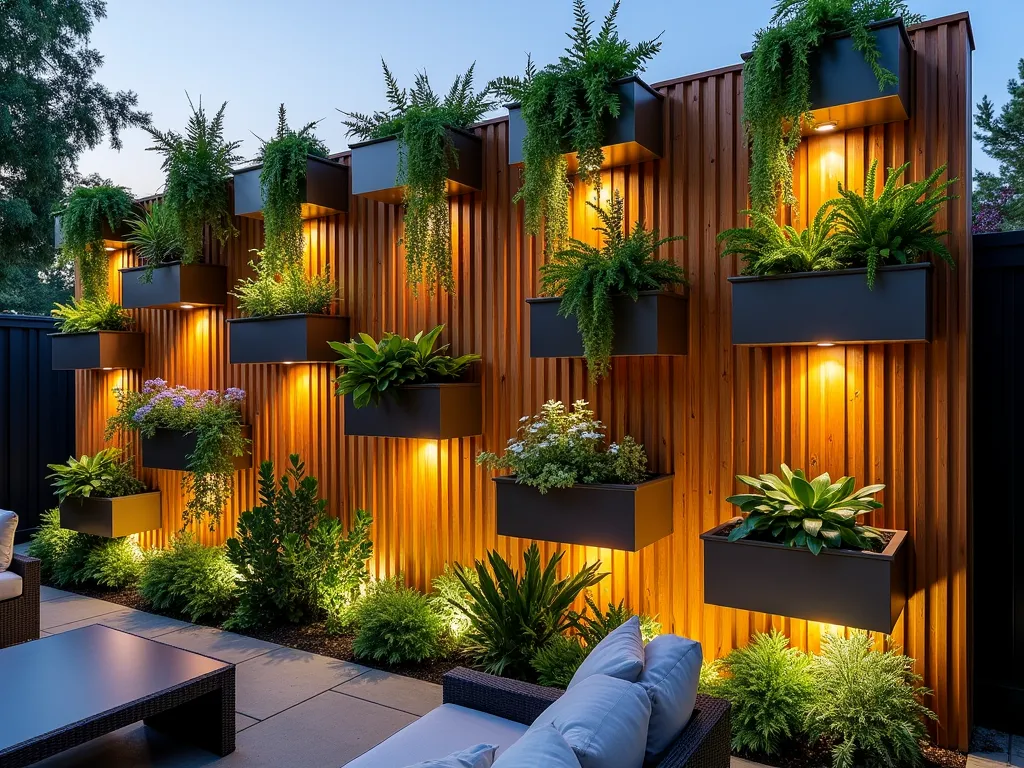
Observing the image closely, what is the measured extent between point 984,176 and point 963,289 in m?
7.05

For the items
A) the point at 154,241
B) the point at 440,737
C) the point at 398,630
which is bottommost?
the point at 398,630

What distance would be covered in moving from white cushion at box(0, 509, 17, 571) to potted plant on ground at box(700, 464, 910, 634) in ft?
13.0

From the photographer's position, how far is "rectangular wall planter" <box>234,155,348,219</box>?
14.9 feet

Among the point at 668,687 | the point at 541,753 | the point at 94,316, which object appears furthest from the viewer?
the point at 94,316

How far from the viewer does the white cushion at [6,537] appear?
13.5 ft

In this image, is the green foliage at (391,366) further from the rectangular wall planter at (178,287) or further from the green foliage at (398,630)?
the rectangular wall planter at (178,287)

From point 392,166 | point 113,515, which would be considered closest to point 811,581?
point 392,166

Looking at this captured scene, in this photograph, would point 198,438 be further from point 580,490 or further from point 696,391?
point 696,391

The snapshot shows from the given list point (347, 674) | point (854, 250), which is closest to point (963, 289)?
point (854, 250)

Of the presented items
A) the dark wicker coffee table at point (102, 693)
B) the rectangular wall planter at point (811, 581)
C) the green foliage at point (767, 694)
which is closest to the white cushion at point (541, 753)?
the rectangular wall planter at point (811, 581)

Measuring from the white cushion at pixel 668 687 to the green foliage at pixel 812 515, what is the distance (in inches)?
35.7

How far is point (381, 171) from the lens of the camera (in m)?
4.18

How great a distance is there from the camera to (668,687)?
1895 mm

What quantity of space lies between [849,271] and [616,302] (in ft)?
3.31
